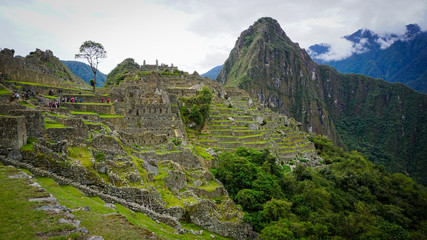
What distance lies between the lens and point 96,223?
8.71 metres

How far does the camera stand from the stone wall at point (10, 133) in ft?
38.9

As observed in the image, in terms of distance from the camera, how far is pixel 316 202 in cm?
3052

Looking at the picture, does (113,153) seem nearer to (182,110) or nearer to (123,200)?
(123,200)

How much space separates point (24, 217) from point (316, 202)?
3146 cm

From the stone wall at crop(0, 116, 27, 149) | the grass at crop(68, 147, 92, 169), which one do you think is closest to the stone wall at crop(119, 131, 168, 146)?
the grass at crop(68, 147, 92, 169)

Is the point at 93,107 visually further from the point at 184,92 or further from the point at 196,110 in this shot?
the point at 184,92

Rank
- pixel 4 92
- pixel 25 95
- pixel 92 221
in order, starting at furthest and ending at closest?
pixel 25 95
pixel 4 92
pixel 92 221

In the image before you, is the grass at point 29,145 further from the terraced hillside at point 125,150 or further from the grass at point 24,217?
the grass at point 24,217

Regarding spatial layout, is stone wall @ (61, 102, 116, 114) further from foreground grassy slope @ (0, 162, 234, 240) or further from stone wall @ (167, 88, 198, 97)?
stone wall @ (167, 88, 198, 97)

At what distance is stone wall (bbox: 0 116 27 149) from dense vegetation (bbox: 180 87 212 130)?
27.1m

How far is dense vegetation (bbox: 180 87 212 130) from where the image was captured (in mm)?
38888

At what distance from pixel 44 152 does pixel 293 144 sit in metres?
55.1

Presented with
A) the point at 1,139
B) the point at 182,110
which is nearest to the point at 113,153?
the point at 1,139

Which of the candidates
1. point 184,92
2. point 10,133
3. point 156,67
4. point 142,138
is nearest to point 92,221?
point 10,133
